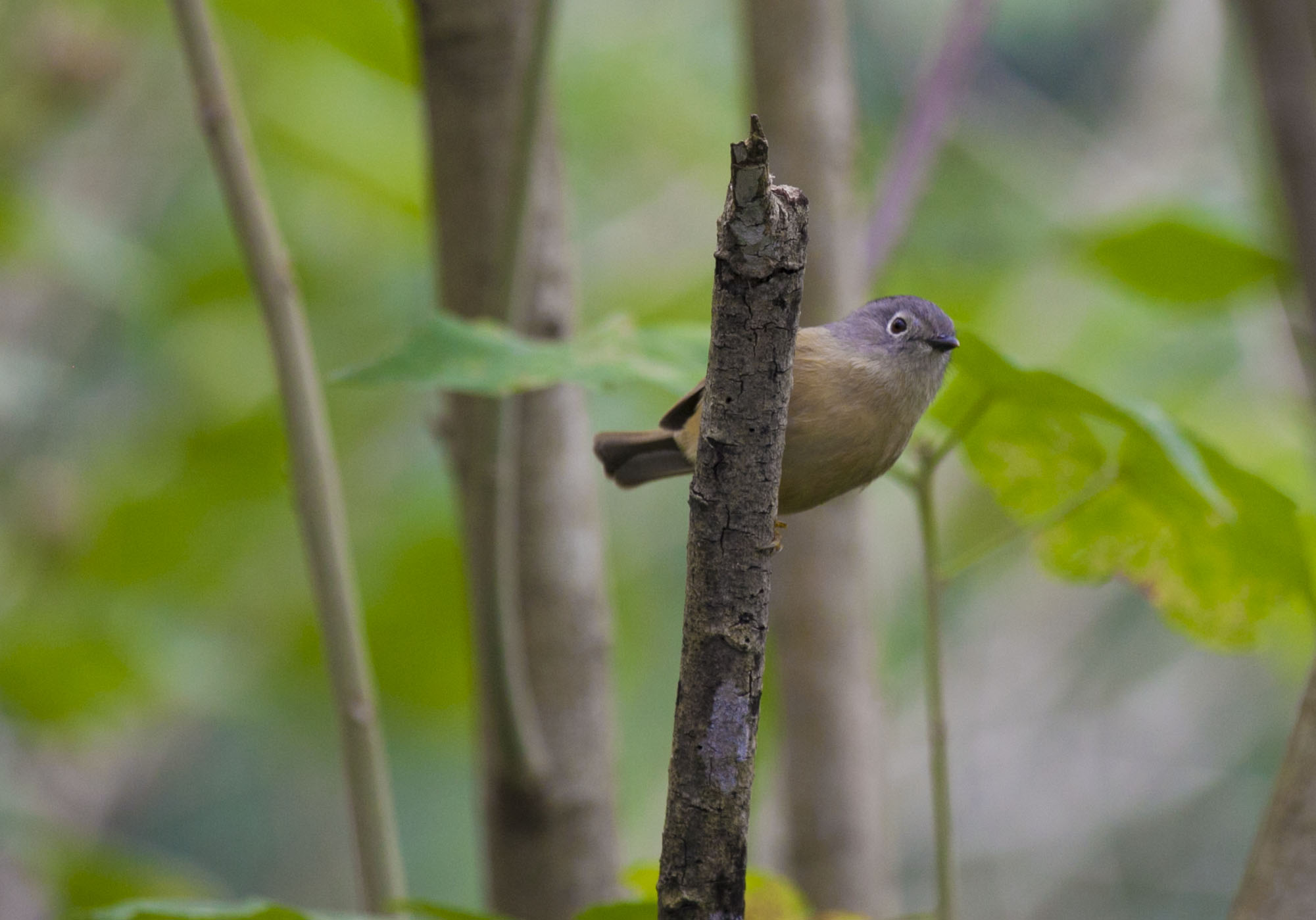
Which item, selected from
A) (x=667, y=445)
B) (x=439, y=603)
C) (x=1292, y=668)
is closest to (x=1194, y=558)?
(x=667, y=445)

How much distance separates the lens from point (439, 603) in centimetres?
507

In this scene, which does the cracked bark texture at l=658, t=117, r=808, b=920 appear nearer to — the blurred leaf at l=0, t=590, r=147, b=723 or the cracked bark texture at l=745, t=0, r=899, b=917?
the cracked bark texture at l=745, t=0, r=899, b=917

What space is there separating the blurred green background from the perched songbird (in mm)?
330

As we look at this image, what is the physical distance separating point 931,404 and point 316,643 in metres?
3.95

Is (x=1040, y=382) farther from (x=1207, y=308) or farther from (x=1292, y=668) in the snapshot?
(x=1292, y=668)

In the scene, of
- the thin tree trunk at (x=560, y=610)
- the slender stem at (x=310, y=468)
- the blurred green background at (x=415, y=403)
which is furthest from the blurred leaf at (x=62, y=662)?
the slender stem at (x=310, y=468)

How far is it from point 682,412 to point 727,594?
81 centimetres

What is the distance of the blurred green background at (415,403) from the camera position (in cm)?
442

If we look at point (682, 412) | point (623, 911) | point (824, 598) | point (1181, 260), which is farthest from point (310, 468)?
point (1181, 260)

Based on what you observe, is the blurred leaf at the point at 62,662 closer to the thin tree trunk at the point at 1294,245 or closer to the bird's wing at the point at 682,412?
the bird's wing at the point at 682,412

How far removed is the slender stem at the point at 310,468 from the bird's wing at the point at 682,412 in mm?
640

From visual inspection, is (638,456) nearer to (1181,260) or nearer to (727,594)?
(727,594)

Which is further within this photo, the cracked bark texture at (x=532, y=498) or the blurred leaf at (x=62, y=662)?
the blurred leaf at (x=62, y=662)

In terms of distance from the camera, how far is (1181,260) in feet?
10.3
